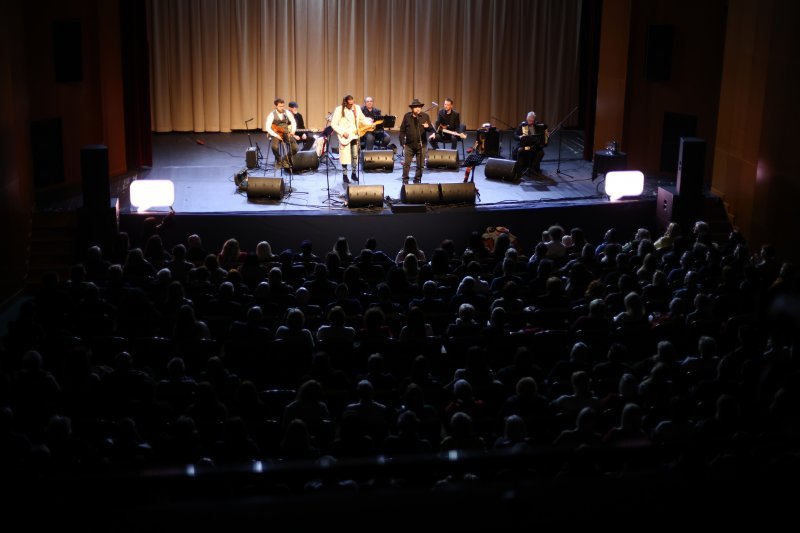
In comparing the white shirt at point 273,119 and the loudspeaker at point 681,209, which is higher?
the white shirt at point 273,119

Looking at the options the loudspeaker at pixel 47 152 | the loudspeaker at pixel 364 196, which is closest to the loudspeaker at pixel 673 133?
the loudspeaker at pixel 364 196

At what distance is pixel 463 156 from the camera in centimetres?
1730

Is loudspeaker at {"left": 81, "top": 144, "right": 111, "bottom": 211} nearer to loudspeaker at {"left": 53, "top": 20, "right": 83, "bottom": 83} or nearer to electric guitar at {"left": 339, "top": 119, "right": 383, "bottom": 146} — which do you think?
loudspeaker at {"left": 53, "top": 20, "right": 83, "bottom": 83}

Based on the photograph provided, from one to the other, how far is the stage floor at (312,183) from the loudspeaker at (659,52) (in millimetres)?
1777

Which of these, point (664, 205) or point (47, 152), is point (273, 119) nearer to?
point (47, 152)

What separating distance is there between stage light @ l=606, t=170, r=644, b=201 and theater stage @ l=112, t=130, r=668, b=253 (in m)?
0.13

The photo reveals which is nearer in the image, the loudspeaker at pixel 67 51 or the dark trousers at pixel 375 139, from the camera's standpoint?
the loudspeaker at pixel 67 51

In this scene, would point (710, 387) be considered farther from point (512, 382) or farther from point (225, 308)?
point (225, 308)

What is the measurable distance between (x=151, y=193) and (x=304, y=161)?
3.12 m

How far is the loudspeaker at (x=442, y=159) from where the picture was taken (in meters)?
15.8

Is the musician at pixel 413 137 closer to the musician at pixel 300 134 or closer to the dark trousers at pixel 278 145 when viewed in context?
the dark trousers at pixel 278 145

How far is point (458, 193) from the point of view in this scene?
13.7 m

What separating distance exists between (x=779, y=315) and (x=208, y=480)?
2.64 meters

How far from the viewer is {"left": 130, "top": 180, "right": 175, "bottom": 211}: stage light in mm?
12844
